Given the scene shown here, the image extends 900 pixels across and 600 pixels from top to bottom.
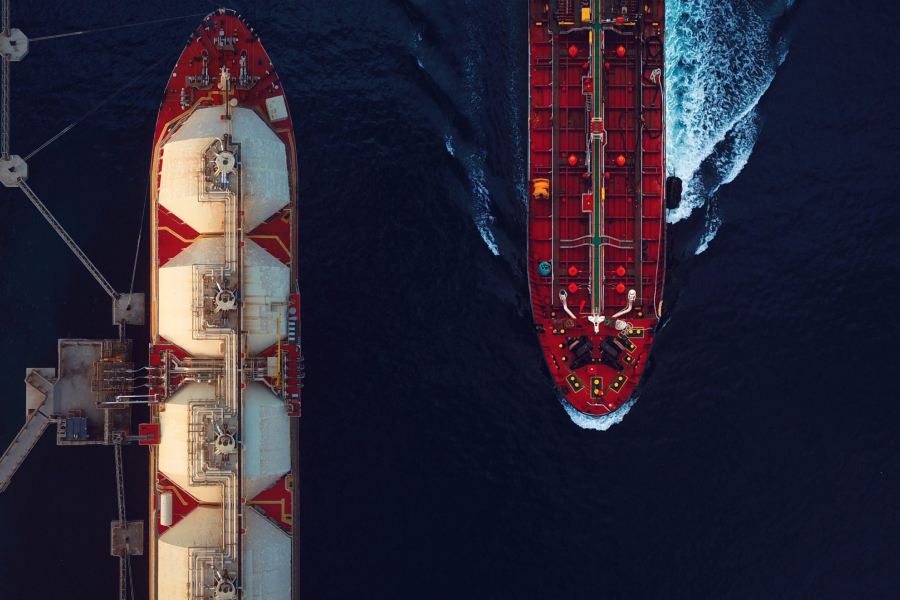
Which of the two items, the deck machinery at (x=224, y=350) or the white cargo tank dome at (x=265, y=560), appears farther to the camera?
the white cargo tank dome at (x=265, y=560)

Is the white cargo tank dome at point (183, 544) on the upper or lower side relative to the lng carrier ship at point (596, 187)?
lower

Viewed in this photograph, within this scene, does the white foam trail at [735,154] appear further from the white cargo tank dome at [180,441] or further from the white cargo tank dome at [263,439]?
the white cargo tank dome at [180,441]

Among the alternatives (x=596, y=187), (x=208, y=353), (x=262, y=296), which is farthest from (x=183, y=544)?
(x=596, y=187)

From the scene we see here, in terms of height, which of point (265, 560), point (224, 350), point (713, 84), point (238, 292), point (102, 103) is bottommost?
point (265, 560)

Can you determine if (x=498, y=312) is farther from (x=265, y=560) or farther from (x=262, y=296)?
(x=265, y=560)

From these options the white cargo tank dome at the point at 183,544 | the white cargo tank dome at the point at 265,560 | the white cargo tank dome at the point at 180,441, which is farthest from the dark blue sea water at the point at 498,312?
the white cargo tank dome at the point at 180,441

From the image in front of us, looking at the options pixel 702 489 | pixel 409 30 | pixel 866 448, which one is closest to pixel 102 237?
pixel 409 30

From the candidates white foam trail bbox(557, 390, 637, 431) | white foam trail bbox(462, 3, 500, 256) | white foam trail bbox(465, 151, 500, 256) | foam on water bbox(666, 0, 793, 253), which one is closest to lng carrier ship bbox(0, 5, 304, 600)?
white foam trail bbox(465, 151, 500, 256)

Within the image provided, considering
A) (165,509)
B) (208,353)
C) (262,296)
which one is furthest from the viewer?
(208,353)
